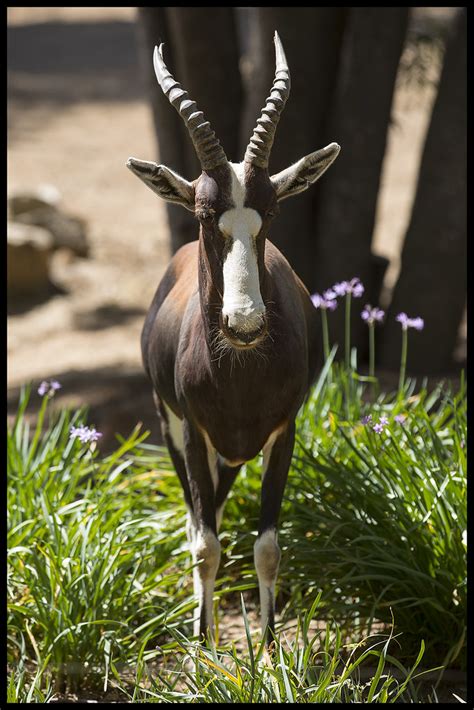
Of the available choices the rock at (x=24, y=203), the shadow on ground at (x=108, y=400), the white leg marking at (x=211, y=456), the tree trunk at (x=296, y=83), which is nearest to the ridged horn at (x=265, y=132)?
the white leg marking at (x=211, y=456)

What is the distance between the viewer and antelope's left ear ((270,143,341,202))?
410cm

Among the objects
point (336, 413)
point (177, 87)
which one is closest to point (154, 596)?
point (336, 413)

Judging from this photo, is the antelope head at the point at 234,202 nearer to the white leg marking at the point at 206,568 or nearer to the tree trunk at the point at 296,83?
the white leg marking at the point at 206,568

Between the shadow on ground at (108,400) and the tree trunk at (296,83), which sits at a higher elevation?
the tree trunk at (296,83)

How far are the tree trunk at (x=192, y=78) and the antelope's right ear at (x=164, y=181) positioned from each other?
12.0 ft

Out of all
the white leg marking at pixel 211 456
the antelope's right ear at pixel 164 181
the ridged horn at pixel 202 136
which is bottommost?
the white leg marking at pixel 211 456

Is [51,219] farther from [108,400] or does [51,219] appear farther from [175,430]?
[175,430]

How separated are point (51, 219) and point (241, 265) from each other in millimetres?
10229

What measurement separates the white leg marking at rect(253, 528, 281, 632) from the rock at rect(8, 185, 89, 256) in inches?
378

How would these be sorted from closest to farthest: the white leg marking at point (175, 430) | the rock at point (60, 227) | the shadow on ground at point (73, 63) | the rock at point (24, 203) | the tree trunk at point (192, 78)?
the white leg marking at point (175, 430) → the tree trunk at point (192, 78) → the rock at point (60, 227) → the rock at point (24, 203) → the shadow on ground at point (73, 63)

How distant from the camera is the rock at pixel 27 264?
40.4ft

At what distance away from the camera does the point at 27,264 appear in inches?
489

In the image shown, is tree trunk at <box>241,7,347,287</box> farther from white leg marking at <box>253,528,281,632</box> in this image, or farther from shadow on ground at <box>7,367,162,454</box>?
white leg marking at <box>253,528,281,632</box>

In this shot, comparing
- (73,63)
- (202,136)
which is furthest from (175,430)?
(73,63)
